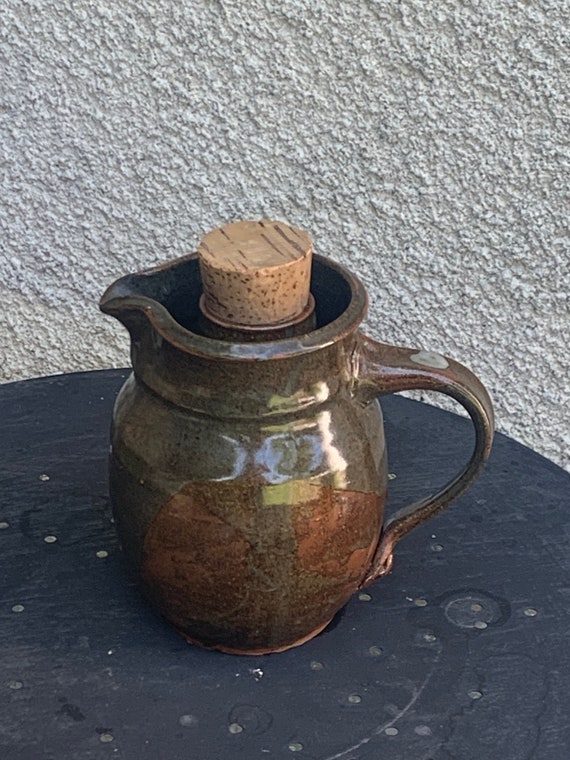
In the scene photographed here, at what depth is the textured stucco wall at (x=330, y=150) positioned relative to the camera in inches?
41.1

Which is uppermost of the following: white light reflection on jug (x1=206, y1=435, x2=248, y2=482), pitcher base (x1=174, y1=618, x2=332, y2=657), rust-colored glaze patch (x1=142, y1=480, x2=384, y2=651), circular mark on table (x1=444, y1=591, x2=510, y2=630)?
white light reflection on jug (x1=206, y1=435, x2=248, y2=482)

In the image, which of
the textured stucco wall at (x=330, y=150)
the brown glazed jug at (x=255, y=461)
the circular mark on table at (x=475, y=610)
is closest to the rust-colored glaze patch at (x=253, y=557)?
the brown glazed jug at (x=255, y=461)

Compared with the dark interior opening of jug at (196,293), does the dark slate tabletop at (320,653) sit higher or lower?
lower

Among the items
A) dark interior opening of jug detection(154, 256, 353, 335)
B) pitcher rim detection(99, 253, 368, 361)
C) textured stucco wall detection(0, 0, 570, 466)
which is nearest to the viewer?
pitcher rim detection(99, 253, 368, 361)

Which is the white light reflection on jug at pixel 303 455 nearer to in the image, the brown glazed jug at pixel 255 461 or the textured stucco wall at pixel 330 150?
the brown glazed jug at pixel 255 461

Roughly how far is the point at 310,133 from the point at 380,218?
0.40 feet

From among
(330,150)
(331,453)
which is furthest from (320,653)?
(330,150)

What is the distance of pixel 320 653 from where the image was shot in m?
0.72

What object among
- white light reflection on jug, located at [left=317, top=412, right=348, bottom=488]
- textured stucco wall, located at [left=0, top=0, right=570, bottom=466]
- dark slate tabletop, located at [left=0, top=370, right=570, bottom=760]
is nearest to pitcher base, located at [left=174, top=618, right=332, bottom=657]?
dark slate tabletop, located at [left=0, top=370, right=570, bottom=760]

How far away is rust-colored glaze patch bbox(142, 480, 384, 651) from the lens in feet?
2.07

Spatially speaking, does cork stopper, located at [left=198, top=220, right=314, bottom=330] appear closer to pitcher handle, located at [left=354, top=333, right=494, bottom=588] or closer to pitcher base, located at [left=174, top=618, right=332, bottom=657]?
pitcher handle, located at [left=354, top=333, right=494, bottom=588]

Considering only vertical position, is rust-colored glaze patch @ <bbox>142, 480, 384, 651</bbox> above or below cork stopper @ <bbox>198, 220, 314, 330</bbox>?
below

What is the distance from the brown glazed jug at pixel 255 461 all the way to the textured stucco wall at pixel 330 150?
44 cm

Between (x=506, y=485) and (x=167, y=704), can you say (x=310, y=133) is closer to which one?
(x=506, y=485)
